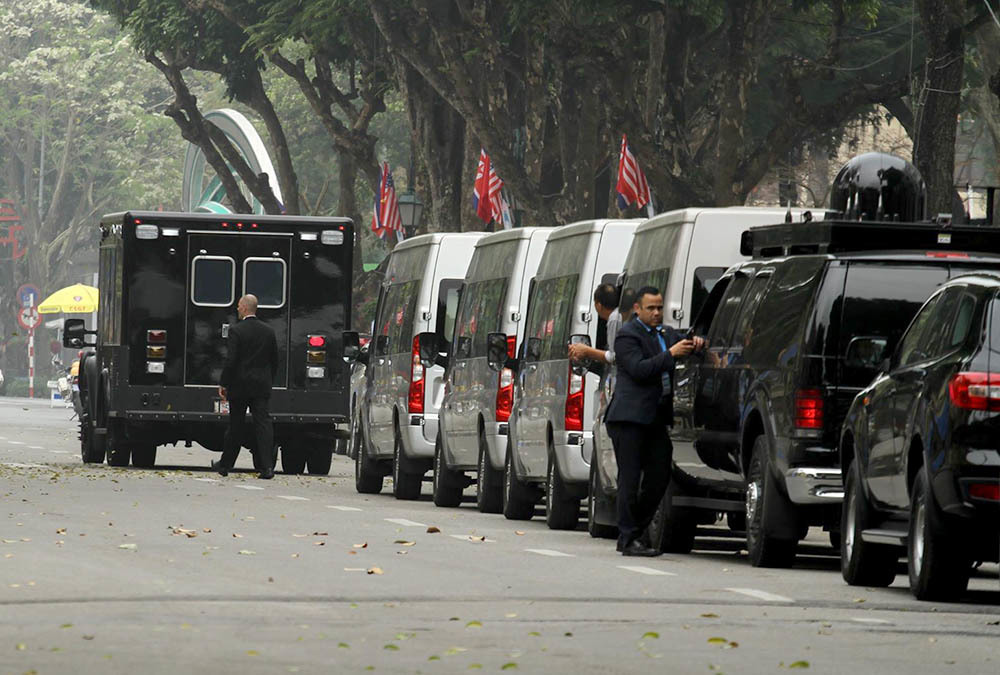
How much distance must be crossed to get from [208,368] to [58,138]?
62.1 metres

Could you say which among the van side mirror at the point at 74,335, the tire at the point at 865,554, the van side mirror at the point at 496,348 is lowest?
the tire at the point at 865,554

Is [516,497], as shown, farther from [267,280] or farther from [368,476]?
[267,280]

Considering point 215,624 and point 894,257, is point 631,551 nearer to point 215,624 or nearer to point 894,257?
point 894,257

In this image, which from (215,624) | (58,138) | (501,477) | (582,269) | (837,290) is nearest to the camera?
(215,624)

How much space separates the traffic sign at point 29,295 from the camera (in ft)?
277

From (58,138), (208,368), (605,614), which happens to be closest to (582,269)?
(605,614)

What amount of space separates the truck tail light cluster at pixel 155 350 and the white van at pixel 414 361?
12.4ft

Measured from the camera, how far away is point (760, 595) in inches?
519

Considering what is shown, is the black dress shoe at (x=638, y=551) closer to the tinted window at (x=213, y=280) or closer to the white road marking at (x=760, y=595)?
the white road marking at (x=760, y=595)

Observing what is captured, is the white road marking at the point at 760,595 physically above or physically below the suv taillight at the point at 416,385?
below

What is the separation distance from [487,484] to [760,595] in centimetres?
913

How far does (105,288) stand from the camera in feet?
99.9

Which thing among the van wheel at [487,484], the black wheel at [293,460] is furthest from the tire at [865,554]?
the black wheel at [293,460]

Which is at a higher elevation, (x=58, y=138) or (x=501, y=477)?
(x=58, y=138)
